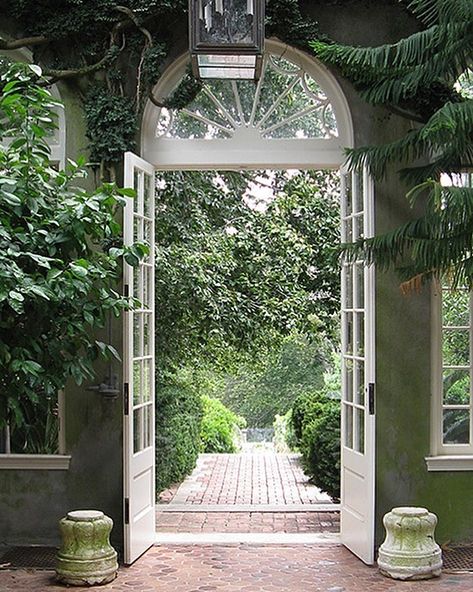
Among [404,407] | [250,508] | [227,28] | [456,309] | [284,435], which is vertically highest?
[227,28]

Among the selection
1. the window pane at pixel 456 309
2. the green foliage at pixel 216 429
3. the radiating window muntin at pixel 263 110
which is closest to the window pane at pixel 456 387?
the window pane at pixel 456 309

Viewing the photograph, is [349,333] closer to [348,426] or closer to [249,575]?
[348,426]

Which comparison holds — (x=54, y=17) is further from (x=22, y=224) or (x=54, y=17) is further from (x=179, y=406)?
(x=179, y=406)

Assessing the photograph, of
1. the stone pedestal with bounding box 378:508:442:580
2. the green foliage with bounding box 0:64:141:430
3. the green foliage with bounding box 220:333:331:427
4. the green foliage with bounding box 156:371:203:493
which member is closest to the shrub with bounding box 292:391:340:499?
the green foliage with bounding box 156:371:203:493

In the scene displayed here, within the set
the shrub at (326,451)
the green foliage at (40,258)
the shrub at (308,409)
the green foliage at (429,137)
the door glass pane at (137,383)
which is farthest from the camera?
the shrub at (308,409)

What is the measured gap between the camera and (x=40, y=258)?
4758 millimetres

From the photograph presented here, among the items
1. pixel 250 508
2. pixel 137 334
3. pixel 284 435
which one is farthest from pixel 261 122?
pixel 284 435

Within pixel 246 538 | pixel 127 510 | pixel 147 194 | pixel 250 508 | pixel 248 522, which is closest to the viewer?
pixel 127 510

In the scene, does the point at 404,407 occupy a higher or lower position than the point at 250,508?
higher

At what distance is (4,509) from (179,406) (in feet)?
12.3

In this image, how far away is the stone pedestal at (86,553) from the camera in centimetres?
557

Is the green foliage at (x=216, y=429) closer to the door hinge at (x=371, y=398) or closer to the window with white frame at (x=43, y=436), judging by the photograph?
the window with white frame at (x=43, y=436)

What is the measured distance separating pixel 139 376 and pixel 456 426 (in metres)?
2.18

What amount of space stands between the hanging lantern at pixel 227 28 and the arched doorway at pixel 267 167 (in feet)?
5.15
